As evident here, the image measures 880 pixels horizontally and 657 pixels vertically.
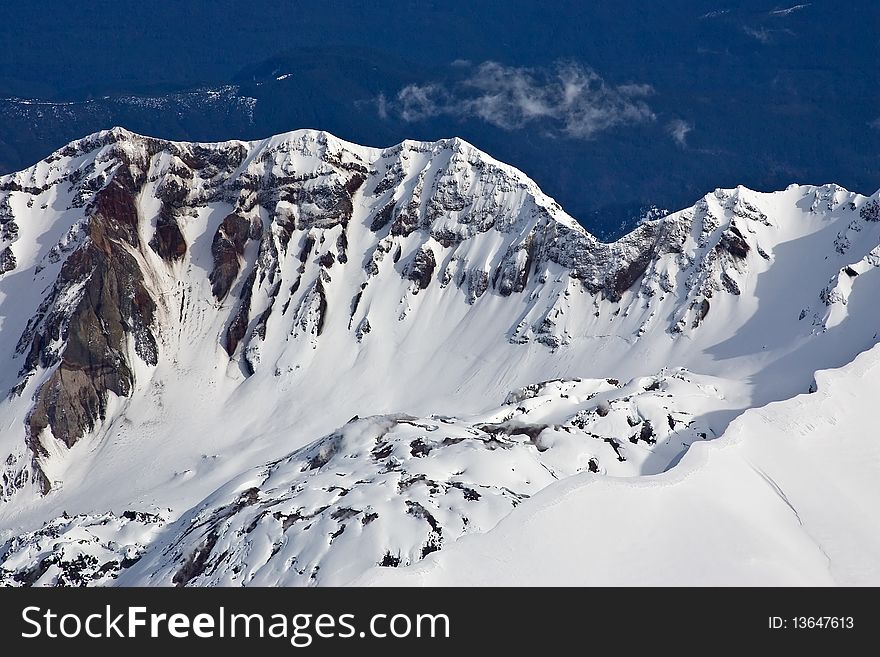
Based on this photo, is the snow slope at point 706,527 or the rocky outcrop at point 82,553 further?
the rocky outcrop at point 82,553

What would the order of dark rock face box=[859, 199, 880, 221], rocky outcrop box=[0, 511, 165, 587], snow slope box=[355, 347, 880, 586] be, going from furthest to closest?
dark rock face box=[859, 199, 880, 221], rocky outcrop box=[0, 511, 165, 587], snow slope box=[355, 347, 880, 586]

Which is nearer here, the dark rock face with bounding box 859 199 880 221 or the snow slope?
the snow slope

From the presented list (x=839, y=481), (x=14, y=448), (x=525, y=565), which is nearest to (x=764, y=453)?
(x=839, y=481)

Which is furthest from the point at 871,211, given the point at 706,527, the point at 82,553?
the point at 82,553

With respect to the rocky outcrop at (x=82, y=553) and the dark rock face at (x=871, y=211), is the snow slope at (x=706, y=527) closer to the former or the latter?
the rocky outcrop at (x=82, y=553)

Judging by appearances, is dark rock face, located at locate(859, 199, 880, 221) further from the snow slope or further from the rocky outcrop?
the rocky outcrop

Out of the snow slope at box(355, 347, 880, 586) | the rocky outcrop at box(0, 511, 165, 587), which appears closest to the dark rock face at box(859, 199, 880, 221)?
the snow slope at box(355, 347, 880, 586)

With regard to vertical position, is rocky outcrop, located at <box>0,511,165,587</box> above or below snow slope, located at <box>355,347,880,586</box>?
below

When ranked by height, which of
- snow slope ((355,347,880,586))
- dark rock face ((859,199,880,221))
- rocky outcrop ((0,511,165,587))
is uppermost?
snow slope ((355,347,880,586))

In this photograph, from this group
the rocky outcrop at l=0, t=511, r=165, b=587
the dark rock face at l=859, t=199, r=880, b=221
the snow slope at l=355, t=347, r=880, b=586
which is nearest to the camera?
the snow slope at l=355, t=347, r=880, b=586

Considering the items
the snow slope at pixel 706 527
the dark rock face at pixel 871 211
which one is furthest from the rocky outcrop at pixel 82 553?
the dark rock face at pixel 871 211

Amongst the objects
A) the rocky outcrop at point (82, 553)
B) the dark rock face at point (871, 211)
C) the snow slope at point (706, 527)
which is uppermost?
the snow slope at point (706, 527)

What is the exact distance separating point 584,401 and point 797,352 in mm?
48980

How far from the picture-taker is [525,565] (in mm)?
52688
